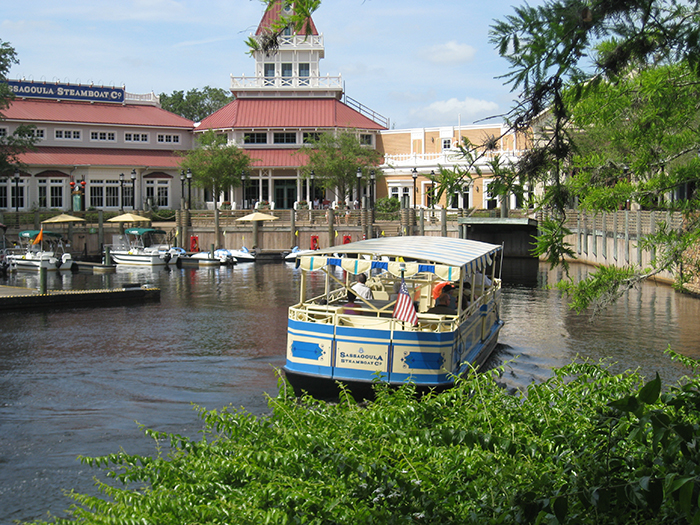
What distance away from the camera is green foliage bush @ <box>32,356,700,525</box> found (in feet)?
16.0

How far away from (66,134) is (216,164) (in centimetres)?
1633

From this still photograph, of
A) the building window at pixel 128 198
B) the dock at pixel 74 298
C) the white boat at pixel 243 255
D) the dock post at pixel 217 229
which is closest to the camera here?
the dock at pixel 74 298

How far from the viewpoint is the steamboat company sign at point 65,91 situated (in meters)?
67.0

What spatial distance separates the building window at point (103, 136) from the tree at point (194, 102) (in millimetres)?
30726

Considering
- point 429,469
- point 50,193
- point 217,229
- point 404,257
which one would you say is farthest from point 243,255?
point 429,469

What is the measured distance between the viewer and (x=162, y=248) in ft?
176

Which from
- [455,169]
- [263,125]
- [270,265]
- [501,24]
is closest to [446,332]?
[455,169]

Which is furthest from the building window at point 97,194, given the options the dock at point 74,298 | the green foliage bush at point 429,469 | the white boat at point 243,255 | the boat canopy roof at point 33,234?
the green foliage bush at point 429,469

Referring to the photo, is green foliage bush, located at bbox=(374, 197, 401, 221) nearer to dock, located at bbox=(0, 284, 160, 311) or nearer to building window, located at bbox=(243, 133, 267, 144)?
building window, located at bbox=(243, 133, 267, 144)

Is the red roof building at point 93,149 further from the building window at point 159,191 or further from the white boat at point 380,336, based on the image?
the white boat at point 380,336

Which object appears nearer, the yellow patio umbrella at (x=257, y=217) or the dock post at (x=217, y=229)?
the yellow patio umbrella at (x=257, y=217)

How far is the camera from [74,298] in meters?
29.8

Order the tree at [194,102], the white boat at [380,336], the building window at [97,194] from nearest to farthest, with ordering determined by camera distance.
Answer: the white boat at [380,336], the building window at [97,194], the tree at [194,102]

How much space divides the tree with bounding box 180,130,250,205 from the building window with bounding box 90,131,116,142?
29.7 ft
